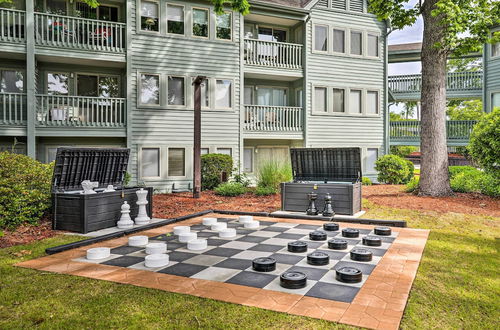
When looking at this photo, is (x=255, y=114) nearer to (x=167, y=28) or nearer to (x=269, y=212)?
(x=167, y=28)

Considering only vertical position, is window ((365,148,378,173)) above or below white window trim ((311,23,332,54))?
below

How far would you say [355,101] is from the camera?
1927 centimetres

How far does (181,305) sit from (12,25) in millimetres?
14495

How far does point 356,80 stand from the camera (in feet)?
62.7

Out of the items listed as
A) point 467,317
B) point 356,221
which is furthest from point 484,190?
point 467,317

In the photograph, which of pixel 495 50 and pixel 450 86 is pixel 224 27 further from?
pixel 495 50

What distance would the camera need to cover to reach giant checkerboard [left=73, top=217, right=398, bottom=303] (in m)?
3.96

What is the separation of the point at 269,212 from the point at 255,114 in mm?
8908

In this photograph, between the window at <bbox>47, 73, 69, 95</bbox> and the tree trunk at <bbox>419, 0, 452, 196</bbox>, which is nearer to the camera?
the tree trunk at <bbox>419, 0, 452, 196</bbox>

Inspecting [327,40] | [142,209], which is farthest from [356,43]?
[142,209]

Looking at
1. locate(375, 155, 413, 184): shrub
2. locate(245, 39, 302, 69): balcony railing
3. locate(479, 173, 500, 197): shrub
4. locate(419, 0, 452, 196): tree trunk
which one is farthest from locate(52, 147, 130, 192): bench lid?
locate(375, 155, 413, 184): shrub

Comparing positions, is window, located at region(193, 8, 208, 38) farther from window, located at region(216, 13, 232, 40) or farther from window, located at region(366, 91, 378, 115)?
window, located at region(366, 91, 378, 115)

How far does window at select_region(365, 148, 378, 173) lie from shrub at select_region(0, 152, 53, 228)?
15.5m

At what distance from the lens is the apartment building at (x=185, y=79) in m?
13.9
